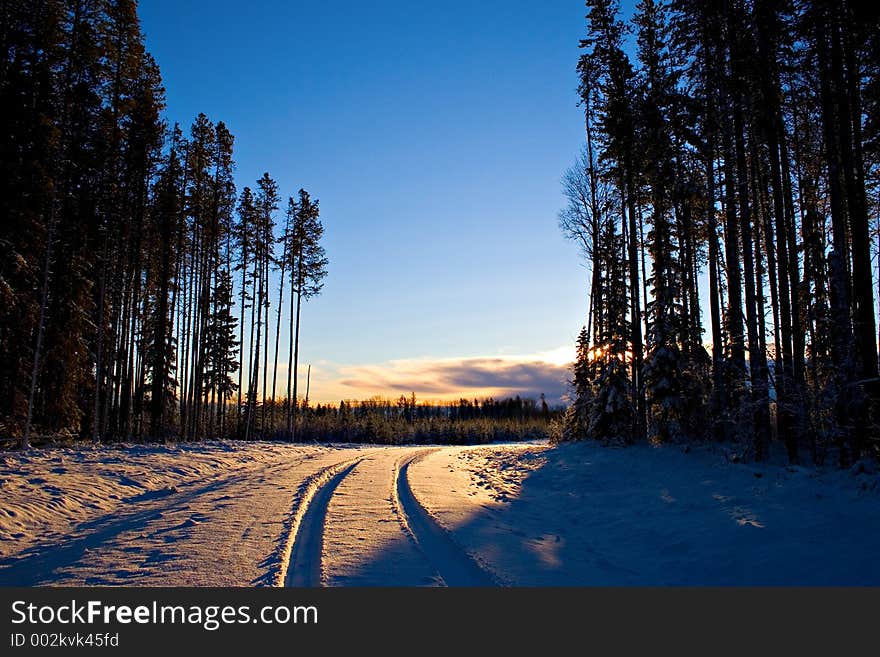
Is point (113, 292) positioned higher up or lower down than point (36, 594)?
higher up

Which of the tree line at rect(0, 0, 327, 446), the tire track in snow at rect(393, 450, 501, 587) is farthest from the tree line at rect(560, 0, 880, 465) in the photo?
the tree line at rect(0, 0, 327, 446)

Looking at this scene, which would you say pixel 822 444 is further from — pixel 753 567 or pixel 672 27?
pixel 672 27

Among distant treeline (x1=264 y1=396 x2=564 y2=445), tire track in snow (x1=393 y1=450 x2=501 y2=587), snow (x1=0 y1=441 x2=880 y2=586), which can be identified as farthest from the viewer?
distant treeline (x1=264 y1=396 x2=564 y2=445)

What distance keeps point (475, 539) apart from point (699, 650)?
362 centimetres

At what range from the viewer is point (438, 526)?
8.55 meters

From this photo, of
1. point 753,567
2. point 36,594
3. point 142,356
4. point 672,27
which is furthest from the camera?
point 142,356

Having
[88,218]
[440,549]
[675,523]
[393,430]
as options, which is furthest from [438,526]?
[393,430]

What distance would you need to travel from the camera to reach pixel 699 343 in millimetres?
19797

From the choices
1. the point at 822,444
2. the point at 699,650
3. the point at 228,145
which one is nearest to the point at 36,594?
the point at 699,650

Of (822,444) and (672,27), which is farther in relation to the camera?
(672,27)

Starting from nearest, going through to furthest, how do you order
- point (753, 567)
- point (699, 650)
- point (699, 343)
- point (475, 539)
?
1. point (699, 650)
2. point (753, 567)
3. point (475, 539)
4. point (699, 343)

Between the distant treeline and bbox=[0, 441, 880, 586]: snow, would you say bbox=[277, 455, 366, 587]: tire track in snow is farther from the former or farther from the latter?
the distant treeline

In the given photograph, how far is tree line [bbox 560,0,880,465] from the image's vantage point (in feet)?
37.5

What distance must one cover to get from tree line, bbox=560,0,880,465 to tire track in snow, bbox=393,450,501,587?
8.31m
